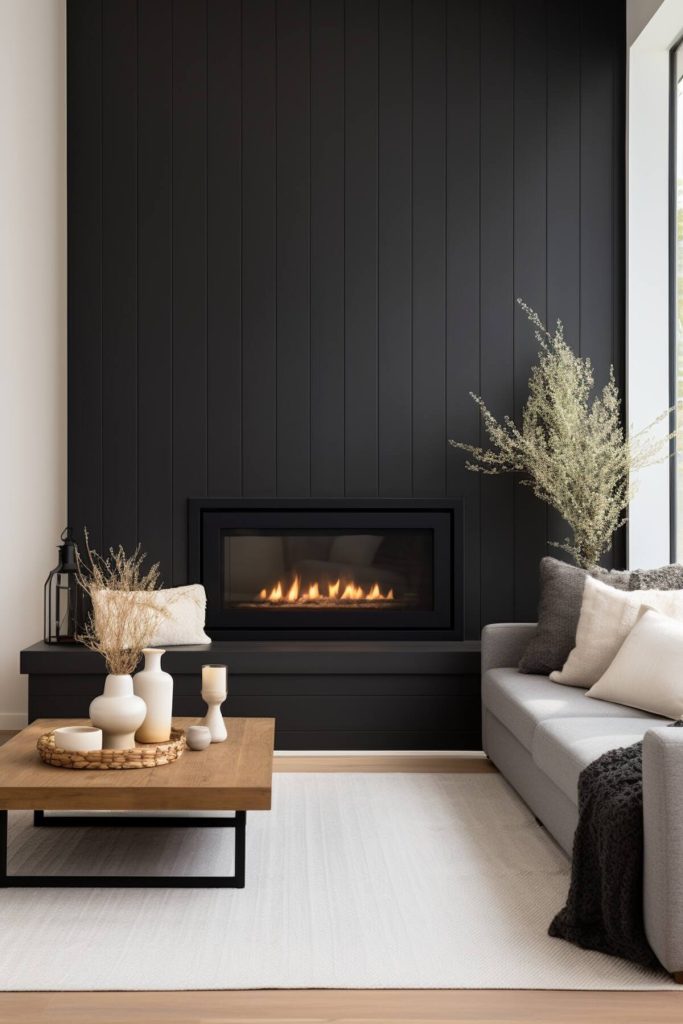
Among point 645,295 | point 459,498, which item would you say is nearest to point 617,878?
point 459,498

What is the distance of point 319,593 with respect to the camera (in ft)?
17.6

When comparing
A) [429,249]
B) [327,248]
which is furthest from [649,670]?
[327,248]

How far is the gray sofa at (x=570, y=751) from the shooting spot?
95.3 inches

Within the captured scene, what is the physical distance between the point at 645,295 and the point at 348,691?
250 cm

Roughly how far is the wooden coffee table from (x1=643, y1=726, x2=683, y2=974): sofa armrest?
1.07m

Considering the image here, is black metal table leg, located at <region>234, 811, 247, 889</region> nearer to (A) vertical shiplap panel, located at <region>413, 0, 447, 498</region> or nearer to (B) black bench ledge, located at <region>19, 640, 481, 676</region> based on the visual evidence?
(B) black bench ledge, located at <region>19, 640, 481, 676</region>

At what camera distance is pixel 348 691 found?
15.9 feet

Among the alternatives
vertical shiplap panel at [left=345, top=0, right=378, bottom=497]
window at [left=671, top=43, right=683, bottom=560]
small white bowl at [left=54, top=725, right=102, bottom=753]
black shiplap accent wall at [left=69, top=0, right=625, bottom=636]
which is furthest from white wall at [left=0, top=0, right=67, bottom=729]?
window at [left=671, top=43, right=683, bottom=560]

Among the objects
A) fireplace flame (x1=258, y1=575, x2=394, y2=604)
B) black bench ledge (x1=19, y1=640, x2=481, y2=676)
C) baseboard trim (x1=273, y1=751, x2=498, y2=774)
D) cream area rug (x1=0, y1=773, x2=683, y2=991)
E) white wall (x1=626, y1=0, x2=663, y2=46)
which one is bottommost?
baseboard trim (x1=273, y1=751, x2=498, y2=774)

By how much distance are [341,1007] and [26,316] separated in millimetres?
3939

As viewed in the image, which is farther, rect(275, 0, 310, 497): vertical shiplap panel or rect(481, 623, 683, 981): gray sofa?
rect(275, 0, 310, 497): vertical shiplap panel

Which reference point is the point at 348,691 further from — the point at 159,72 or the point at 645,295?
the point at 159,72

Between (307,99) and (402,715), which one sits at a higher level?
(307,99)

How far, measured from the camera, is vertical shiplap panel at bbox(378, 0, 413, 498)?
534 cm
